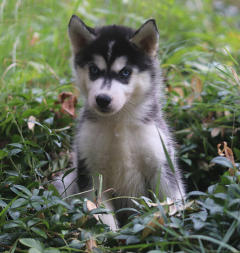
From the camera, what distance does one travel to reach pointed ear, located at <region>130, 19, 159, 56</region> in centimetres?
376

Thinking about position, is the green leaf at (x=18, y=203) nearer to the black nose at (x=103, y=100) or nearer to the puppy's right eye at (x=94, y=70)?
the black nose at (x=103, y=100)

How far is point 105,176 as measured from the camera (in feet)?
12.9

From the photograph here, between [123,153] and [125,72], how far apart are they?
774 mm

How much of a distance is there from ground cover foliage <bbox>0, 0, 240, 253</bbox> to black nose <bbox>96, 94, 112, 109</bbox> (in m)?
0.83

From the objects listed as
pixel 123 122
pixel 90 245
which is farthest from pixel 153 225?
pixel 123 122

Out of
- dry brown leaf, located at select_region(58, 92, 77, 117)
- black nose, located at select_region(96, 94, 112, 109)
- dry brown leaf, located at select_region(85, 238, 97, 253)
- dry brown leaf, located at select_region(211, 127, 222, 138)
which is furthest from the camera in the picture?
dry brown leaf, located at select_region(58, 92, 77, 117)

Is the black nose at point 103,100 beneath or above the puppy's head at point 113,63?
beneath

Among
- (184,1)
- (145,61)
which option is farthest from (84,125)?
(184,1)

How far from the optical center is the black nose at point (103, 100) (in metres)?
3.45

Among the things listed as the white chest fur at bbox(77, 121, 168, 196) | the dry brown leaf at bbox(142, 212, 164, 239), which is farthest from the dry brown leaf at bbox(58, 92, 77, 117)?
the dry brown leaf at bbox(142, 212, 164, 239)

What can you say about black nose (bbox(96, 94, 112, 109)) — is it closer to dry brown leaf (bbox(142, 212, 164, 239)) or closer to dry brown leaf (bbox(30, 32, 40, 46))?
dry brown leaf (bbox(142, 212, 164, 239))

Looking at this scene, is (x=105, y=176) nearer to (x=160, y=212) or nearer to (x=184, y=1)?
(x=160, y=212)

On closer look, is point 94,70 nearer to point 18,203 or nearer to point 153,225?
point 18,203

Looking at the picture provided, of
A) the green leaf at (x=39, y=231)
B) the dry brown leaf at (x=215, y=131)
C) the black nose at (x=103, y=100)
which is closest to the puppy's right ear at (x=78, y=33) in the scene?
the black nose at (x=103, y=100)
